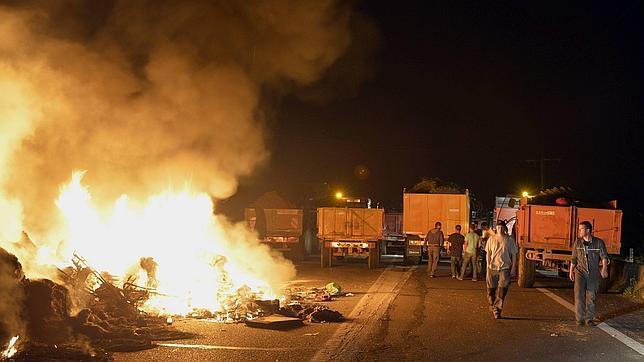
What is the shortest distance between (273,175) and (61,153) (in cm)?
2400

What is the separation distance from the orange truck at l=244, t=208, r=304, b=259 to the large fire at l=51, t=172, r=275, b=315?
9002 millimetres

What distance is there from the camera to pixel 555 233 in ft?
51.0

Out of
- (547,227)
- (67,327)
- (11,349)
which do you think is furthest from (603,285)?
(11,349)

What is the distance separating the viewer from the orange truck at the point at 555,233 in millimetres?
15188

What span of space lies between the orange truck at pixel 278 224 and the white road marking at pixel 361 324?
8408mm

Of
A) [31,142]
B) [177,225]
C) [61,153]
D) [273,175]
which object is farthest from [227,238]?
[273,175]

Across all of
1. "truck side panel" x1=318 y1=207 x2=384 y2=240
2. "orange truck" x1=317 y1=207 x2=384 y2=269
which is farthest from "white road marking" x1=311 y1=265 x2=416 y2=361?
"truck side panel" x1=318 y1=207 x2=384 y2=240

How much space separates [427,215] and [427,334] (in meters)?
13.4

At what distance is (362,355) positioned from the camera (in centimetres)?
742

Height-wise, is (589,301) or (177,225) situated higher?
(177,225)

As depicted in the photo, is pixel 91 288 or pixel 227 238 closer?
pixel 91 288

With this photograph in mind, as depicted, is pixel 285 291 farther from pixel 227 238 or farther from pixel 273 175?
pixel 273 175

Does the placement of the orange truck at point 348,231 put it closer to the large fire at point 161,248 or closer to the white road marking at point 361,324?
the white road marking at point 361,324

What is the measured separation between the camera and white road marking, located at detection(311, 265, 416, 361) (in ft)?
24.8
